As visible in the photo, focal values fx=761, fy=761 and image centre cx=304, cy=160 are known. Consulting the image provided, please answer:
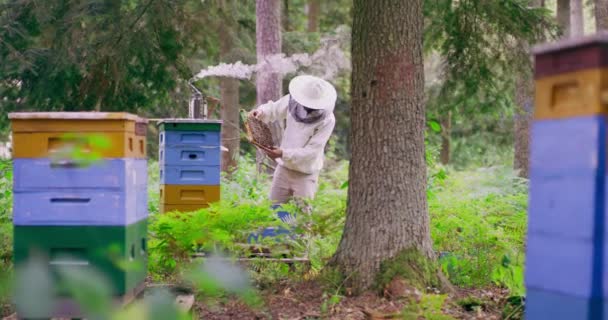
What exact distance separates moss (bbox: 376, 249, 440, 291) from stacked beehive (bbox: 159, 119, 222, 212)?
2.36 metres

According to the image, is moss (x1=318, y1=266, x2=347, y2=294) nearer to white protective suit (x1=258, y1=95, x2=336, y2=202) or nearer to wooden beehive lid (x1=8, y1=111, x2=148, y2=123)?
white protective suit (x1=258, y1=95, x2=336, y2=202)

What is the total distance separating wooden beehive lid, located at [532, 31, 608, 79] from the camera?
254cm

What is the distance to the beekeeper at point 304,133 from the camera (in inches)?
259

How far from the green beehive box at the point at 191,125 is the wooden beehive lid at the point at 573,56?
411cm

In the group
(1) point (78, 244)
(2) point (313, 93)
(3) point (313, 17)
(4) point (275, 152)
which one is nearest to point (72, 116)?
(1) point (78, 244)

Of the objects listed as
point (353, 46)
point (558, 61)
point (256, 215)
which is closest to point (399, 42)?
point (353, 46)

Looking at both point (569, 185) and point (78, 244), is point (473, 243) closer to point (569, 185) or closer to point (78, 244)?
point (78, 244)

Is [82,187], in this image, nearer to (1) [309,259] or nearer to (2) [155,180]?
(1) [309,259]

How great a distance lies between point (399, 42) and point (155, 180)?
11.3 m

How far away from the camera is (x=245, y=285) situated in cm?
114

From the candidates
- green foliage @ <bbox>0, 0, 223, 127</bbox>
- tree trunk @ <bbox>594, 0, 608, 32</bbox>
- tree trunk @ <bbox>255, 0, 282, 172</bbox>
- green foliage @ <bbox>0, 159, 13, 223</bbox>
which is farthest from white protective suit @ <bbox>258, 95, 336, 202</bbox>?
tree trunk @ <bbox>594, 0, 608, 32</bbox>

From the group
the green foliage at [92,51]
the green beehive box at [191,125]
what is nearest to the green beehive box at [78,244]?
the green beehive box at [191,125]

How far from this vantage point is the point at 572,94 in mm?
2695

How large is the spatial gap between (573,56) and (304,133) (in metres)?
4.15
